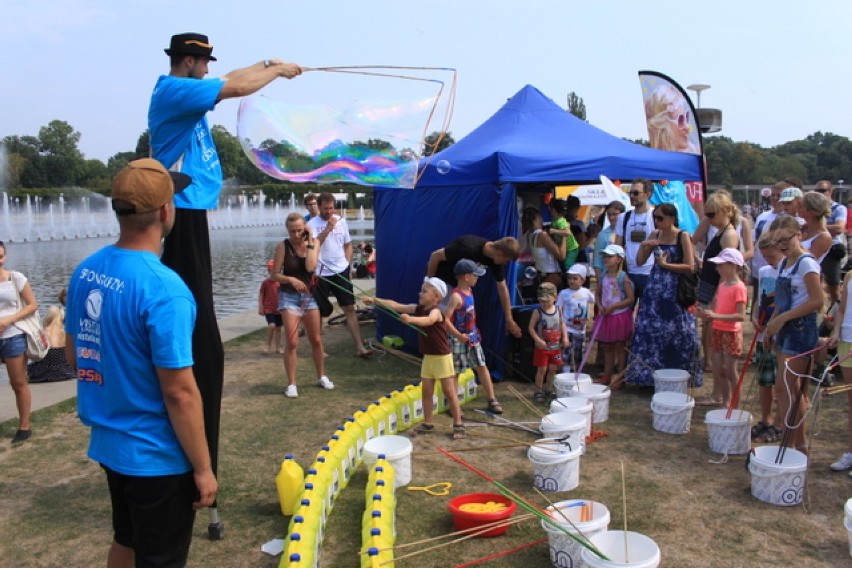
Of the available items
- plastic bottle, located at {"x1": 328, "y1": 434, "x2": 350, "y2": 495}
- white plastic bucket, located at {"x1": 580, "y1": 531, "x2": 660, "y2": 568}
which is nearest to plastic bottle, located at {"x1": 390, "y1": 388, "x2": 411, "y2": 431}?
plastic bottle, located at {"x1": 328, "y1": 434, "x2": 350, "y2": 495}

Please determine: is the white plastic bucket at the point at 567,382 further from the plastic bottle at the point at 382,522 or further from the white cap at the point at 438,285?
the plastic bottle at the point at 382,522

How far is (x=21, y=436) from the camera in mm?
5609

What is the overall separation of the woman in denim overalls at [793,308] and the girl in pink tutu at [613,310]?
2.22 m

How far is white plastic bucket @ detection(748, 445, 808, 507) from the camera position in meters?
4.18

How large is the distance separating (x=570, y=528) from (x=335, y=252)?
5360mm

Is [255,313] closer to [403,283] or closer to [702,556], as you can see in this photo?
[403,283]

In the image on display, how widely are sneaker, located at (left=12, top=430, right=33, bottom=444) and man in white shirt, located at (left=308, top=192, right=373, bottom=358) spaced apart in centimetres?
333

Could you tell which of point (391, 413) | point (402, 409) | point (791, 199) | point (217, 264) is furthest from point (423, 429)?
point (217, 264)

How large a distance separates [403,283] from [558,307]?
2.51 meters

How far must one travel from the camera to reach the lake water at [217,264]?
15.0 m

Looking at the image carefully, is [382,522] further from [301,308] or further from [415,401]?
[301,308]

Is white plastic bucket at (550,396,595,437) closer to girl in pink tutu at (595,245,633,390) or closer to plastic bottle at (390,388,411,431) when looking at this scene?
plastic bottle at (390,388,411,431)

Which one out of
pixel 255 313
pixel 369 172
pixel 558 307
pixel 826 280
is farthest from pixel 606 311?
pixel 255 313

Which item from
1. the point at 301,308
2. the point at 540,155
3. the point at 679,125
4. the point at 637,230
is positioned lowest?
the point at 301,308
